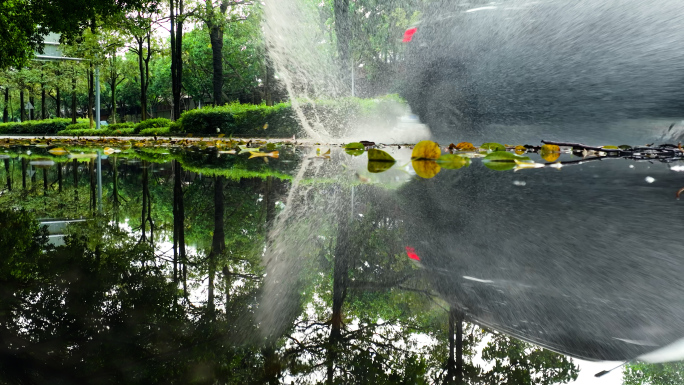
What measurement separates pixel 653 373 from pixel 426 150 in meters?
3.47

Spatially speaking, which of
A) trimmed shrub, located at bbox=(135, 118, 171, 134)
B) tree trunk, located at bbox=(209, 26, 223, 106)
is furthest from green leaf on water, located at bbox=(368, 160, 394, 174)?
trimmed shrub, located at bbox=(135, 118, 171, 134)

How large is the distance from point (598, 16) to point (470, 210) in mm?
3225

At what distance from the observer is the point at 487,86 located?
5.05 metres

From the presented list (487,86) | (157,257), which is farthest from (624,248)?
(487,86)

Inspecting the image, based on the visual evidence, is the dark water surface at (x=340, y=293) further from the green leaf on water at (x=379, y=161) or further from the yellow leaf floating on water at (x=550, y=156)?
the yellow leaf floating on water at (x=550, y=156)

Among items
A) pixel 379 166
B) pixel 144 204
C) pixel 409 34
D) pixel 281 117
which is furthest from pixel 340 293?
pixel 281 117

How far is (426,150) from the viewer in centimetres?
394

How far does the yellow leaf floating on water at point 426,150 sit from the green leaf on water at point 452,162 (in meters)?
0.08

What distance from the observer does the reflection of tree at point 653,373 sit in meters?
Result: 0.51

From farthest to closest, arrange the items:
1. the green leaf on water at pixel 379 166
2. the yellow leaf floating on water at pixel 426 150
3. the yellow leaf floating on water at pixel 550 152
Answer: the yellow leaf floating on water at pixel 550 152
the yellow leaf floating on water at pixel 426 150
the green leaf on water at pixel 379 166

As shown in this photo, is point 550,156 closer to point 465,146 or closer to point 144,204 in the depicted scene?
point 465,146

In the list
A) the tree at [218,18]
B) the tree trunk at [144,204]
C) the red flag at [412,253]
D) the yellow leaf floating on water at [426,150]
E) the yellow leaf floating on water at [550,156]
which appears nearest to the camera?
the red flag at [412,253]

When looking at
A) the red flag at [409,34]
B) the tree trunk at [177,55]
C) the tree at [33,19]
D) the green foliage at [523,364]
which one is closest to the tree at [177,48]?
the tree trunk at [177,55]

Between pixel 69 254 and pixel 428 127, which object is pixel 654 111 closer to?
pixel 428 127
